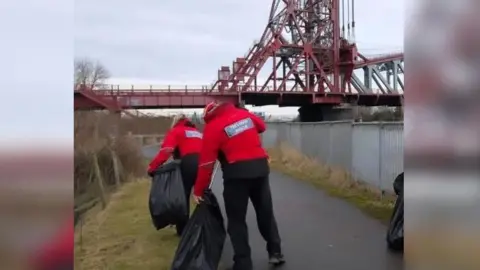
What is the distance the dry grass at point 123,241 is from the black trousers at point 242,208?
954 millimetres

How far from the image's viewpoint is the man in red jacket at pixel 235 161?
463cm

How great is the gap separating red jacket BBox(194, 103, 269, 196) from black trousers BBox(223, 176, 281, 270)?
5.1 inches

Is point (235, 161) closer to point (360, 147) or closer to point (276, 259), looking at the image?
point (276, 259)

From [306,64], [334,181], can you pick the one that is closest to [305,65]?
[306,64]

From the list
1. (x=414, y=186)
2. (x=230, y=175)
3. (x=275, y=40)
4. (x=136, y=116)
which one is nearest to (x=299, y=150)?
(x=136, y=116)

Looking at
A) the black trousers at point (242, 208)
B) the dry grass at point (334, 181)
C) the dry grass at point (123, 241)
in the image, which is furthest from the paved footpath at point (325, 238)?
the dry grass at point (123, 241)

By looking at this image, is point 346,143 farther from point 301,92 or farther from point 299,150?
point 301,92

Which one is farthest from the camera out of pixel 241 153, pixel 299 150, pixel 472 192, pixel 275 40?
pixel 275 40

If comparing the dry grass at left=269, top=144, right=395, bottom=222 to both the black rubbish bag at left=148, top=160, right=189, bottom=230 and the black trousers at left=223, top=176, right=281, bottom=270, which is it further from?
the black rubbish bag at left=148, top=160, right=189, bottom=230

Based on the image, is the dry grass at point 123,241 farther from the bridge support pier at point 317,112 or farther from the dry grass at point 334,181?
the bridge support pier at point 317,112

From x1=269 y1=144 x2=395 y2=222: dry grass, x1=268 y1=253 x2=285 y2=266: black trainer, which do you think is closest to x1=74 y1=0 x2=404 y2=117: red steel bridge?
x1=269 y1=144 x2=395 y2=222: dry grass

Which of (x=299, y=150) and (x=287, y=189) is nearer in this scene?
(x=287, y=189)

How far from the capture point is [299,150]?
1794 centimetres

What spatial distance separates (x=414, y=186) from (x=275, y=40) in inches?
1892
